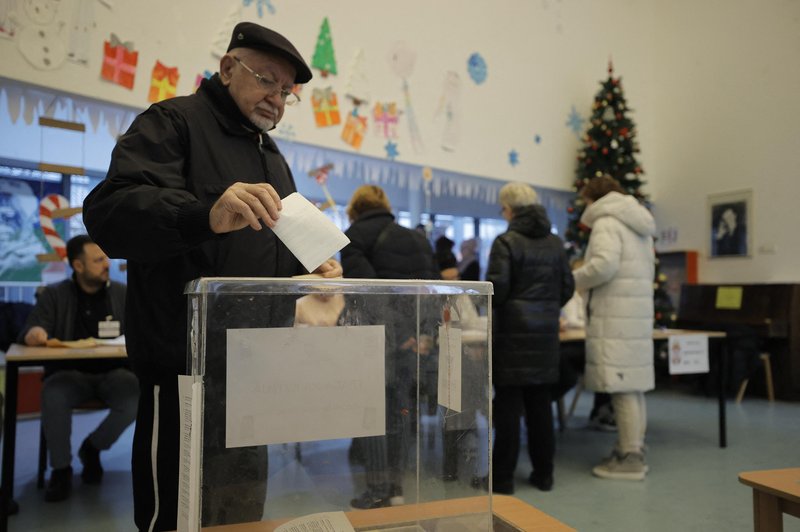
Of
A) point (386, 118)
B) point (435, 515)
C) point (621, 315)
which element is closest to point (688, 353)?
point (621, 315)

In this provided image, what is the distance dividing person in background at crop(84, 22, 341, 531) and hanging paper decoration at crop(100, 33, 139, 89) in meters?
2.72

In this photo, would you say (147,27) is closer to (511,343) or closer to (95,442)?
(95,442)

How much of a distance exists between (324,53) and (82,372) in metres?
2.84

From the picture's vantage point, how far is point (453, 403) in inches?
33.7

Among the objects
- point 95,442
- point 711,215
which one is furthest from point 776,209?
point 95,442

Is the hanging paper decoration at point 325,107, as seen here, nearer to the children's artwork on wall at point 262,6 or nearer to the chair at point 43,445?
the children's artwork on wall at point 262,6

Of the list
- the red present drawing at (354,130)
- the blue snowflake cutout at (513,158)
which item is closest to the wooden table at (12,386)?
the red present drawing at (354,130)

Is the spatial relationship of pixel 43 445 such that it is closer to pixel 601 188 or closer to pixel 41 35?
pixel 41 35

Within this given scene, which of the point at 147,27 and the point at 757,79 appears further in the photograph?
the point at 757,79

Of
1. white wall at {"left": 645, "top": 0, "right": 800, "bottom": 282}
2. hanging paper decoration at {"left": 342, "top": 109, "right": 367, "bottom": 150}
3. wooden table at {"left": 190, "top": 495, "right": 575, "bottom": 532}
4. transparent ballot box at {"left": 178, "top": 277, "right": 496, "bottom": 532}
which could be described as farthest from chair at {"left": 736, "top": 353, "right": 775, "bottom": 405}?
transparent ballot box at {"left": 178, "top": 277, "right": 496, "bottom": 532}

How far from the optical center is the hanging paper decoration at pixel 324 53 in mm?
4496

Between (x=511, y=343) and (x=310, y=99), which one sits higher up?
(x=310, y=99)

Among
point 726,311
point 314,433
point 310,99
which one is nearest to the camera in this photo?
point 314,433

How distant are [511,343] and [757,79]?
539 cm
